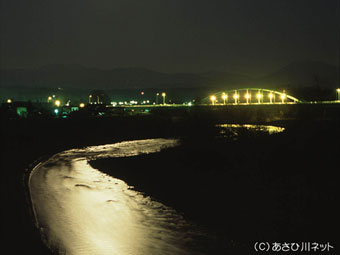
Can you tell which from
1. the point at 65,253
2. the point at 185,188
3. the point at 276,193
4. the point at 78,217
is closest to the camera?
the point at 65,253

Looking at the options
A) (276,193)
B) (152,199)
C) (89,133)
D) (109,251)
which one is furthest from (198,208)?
(89,133)

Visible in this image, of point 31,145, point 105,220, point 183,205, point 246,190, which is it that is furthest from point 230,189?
point 31,145

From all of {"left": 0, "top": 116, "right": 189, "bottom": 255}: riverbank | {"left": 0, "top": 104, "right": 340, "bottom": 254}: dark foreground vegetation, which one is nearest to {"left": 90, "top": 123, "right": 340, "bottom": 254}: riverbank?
{"left": 0, "top": 104, "right": 340, "bottom": 254}: dark foreground vegetation

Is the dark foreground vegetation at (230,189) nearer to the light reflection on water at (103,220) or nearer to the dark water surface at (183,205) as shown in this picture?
the dark water surface at (183,205)

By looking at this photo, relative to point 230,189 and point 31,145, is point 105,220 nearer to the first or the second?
point 230,189

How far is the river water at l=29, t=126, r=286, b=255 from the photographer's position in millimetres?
7621

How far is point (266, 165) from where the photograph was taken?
56.9 feet

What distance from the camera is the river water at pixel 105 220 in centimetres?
762

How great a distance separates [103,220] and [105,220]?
49 mm

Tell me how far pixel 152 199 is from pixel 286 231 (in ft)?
15.3

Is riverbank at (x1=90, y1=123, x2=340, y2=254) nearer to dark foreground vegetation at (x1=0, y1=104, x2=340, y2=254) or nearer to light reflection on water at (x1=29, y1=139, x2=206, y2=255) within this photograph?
dark foreground vegetation at (x1=0, y1=104, x2=340, y2=254)

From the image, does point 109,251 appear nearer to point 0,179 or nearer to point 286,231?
point 286,231

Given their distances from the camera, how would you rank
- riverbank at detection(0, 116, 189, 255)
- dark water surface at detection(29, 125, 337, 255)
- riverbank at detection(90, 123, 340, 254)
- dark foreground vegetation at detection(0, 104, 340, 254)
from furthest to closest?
riverbank at detection(90, 123, 340, 254) → dark foreground vegetation at detection(0, 104, 340, 254) → dark water surface at detection(29, 125, 337, 255) → riverbank at detection(0, 116, 189, 255)

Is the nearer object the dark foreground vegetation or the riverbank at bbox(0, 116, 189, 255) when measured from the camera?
the riverbank at bbox(0, 116, 189, 255)
